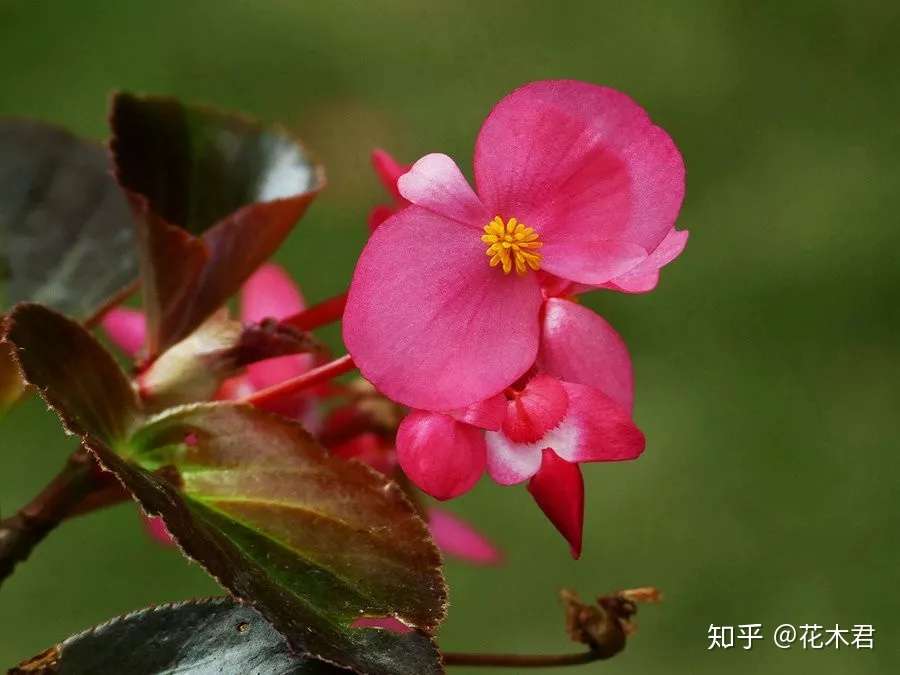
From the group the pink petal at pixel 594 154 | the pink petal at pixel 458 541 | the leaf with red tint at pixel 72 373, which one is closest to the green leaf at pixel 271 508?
the leaf with red tint at pixel 72 373

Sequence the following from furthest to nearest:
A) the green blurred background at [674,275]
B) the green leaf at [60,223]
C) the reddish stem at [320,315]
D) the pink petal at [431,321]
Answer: the green blurred background at [674,275]
the green leaf at [60,223]
the reddish stem at [320,315]
the pink petal at [431,321]

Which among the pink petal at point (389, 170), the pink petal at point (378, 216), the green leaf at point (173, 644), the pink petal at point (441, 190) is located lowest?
the green leaf at point (173, 644)

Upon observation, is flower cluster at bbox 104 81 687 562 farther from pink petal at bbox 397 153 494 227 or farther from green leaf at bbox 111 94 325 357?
green leaf at bbox 111 94 325 357

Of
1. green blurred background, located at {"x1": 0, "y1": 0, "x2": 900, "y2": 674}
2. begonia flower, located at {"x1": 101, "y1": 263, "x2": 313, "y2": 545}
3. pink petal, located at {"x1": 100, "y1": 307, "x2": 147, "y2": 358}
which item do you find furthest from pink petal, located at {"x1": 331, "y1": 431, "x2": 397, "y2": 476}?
green blurred background, located at {"x1": 0, "y1": 0, "x2": 900, "y2": 674}

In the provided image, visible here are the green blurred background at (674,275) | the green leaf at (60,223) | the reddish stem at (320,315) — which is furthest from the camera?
the green blurred background at (674,275)

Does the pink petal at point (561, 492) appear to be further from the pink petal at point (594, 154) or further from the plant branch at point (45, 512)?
the plant branch at point (45, 512)

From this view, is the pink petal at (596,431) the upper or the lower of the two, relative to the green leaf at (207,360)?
Answer: lower

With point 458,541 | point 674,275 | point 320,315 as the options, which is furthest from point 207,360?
point 674,275

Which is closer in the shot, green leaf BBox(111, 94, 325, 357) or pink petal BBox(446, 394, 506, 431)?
pink petal BBox(446, 394, 506, 431)

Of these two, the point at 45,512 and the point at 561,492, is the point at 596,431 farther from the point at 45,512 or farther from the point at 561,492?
the point at 45,512
